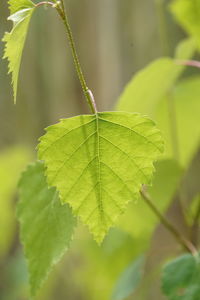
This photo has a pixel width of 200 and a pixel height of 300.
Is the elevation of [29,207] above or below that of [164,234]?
above

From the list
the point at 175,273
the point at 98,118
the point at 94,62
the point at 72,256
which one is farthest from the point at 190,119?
the point at 94,62

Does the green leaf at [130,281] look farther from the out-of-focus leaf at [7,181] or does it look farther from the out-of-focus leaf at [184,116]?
the out-of-focus leaf at [7,181]


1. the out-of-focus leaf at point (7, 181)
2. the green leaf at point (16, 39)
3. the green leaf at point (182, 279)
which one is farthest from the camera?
the out-of-focus leaf at point (7, 181)

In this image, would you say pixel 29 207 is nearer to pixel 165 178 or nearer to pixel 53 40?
pixel 165 178

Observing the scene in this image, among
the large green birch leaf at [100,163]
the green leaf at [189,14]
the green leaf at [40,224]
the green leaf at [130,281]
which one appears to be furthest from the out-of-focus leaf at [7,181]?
the large green birch leaf at [100,163]

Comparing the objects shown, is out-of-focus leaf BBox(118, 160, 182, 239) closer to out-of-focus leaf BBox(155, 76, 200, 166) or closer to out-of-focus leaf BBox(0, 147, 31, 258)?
out-of-focus leaf BBox(155, 76, 200, 166)

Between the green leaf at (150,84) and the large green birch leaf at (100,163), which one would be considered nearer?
the large green birch leaf at (100,163)
